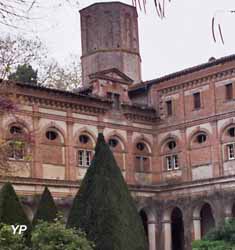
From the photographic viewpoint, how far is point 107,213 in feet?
62.9

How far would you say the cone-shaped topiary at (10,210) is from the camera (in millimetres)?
20922

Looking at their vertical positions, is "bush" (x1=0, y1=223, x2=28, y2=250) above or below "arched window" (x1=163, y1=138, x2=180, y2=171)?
below

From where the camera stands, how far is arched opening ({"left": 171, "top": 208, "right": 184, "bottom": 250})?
4046 cm

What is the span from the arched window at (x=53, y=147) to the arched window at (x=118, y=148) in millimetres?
3250

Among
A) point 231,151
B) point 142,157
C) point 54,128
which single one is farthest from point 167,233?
point 54,128

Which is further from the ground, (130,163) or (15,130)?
(15,130)

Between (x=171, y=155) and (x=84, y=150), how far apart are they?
5199mm

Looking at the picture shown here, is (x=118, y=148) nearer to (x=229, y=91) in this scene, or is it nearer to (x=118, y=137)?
(x=118, y=137)

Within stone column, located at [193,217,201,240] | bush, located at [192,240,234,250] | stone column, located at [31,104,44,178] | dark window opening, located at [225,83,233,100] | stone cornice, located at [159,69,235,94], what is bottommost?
bush, located at [192,240,234,250]

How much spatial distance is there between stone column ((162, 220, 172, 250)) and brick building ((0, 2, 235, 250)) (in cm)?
5

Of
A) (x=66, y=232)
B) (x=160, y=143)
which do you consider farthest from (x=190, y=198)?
(x=66, y=232)

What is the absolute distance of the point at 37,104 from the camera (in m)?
35.9

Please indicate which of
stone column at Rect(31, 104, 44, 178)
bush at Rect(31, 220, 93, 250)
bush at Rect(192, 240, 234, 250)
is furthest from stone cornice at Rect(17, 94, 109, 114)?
bush at Rect(31, 220, 93, 250)

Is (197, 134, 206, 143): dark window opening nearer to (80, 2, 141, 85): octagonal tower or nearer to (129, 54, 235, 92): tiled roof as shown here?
(129, 54, 235, 92): tiled roof
